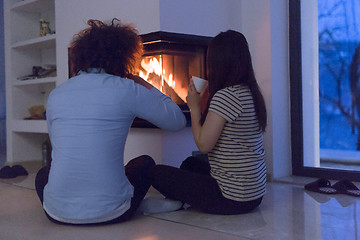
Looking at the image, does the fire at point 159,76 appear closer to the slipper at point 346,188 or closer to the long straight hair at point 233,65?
the long straight hair at point 233,65

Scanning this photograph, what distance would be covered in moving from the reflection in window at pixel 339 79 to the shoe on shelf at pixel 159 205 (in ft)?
4.69

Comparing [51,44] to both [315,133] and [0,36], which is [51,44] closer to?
[0,36]

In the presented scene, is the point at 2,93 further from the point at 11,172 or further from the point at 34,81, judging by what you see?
the point at 11,172

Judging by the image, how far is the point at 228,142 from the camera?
1.94 metres

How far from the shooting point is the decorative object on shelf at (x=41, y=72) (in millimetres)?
4250

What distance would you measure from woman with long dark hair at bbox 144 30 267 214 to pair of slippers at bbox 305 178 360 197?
72 centimetres

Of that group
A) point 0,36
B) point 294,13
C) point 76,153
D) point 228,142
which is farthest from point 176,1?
point 0,36

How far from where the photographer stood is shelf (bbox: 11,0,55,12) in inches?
169

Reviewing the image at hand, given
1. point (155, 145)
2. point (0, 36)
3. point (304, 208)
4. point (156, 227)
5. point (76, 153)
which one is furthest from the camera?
point (0, 36)

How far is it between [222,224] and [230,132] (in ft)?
1.29

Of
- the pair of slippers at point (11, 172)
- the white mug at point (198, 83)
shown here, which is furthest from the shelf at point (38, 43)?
the white mug at point (198, 83)

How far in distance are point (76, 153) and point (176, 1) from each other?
154 cm

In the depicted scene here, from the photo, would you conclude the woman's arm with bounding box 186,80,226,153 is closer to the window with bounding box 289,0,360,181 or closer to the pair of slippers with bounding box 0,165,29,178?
the window with bounding box 289,0,360,181

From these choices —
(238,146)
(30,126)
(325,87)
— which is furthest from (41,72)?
(238,146)
